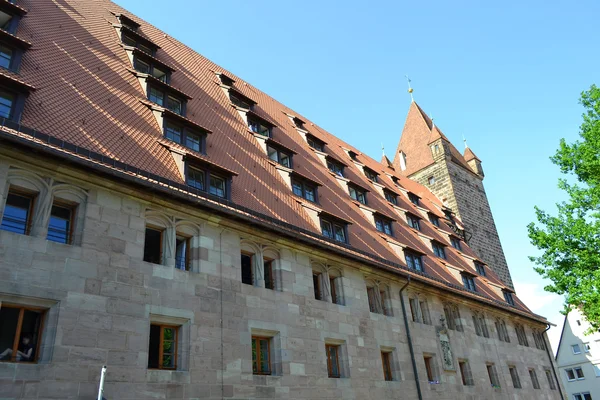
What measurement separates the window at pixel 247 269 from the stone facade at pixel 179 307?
19 cm

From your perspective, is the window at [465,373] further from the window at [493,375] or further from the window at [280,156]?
the window at [280,156]

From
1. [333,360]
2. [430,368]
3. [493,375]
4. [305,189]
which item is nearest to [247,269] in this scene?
[333,360]

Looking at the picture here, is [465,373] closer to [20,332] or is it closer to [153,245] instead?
[153,245]

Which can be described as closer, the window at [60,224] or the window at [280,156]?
the window at [60,224]

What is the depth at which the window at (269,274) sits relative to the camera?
46.0ft

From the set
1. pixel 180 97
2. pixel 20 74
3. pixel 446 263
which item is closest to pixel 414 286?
pixel 446 263

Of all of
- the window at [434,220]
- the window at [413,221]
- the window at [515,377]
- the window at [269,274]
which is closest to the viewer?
the window at [269,274]

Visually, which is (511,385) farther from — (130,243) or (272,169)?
(130,243)

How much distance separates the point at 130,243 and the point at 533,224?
16989 mm

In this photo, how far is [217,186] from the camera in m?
14.1

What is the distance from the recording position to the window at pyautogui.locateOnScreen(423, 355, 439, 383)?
733 inches

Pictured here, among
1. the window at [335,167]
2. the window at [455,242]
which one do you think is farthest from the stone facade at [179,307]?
the window at [455,242]

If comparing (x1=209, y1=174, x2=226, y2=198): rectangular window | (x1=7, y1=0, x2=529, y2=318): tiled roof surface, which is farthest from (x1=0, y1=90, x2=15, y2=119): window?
(x1=209, y1=174, x2=226, y2=198): rectangular window

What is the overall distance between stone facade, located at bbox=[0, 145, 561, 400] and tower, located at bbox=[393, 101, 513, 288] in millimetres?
19261
